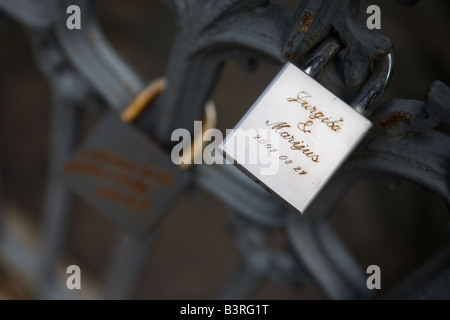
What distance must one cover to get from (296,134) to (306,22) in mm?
116

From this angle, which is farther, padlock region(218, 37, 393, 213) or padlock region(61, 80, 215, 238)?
padlock region(61, 80, 215, 238)

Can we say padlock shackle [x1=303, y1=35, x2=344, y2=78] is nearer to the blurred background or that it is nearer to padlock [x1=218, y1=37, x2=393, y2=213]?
padlock [x1=218, y1=37, x2=393, y2=213]

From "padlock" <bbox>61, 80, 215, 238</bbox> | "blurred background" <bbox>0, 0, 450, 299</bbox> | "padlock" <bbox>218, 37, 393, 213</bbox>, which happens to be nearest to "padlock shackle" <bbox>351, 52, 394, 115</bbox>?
"padlock" <bbox>218, 37, 393, 213</bbox>

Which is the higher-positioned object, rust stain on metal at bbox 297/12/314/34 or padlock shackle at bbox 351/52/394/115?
rust stain on metal at bbox 297/12/314/34

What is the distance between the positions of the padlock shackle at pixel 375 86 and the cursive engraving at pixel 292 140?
0.21ft

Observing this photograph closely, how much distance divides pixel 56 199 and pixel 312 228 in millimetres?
681

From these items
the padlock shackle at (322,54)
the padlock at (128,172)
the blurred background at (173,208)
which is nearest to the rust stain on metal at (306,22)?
the padlock shackle at (322,54)

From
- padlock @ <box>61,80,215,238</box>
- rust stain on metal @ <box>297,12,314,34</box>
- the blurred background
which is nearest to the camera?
rust stain on metal @ <box>297,12,314,34</box>

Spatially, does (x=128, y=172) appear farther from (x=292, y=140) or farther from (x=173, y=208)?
(x=173, y=208)

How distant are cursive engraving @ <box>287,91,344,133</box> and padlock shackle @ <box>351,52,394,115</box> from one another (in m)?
0.03

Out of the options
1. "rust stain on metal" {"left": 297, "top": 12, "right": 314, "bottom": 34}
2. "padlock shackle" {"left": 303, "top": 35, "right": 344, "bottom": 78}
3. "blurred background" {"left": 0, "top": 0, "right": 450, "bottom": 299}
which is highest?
"blurred background" {"left": 0, "top": 0, "right": 450, "bottom": 299}

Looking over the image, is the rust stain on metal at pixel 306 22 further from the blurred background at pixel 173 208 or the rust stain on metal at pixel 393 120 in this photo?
the blurred background at pixel 173 208

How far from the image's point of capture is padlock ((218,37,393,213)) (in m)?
0.49

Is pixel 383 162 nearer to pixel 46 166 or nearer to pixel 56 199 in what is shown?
pixel 56 199
